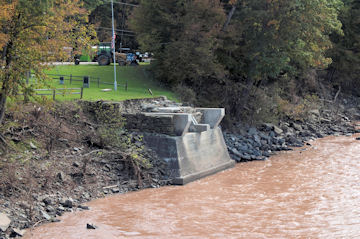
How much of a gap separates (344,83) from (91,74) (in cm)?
2883

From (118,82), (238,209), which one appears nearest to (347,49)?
(118,82)

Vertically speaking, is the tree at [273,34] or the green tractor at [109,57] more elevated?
the tree at [273,34]

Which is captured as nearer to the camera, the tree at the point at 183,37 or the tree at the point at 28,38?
the tree at the point at 28,38

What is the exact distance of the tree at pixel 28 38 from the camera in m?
17.0

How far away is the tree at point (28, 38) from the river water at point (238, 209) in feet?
18.1

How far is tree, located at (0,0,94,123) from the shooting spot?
55.9ft

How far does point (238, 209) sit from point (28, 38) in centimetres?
1011

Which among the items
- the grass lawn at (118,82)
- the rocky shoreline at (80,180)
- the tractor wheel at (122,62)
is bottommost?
the rocky shoreline at (80,180)

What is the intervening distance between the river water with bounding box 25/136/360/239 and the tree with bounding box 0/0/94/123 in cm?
552

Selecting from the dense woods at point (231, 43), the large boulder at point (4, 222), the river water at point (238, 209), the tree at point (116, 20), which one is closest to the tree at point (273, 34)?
the dense woods at point (231, 43)

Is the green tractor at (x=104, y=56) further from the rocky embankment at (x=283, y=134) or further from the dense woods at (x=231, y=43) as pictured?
the rocky embankment at (x=283, y=134)

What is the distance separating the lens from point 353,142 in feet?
104

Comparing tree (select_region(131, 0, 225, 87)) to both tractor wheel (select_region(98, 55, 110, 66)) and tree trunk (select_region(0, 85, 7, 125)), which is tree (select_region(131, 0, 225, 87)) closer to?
tractor wheel (select_region(98, 55, 110, 66))

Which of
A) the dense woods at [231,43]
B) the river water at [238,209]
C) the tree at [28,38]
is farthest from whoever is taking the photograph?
the dense woods at [231,43]
